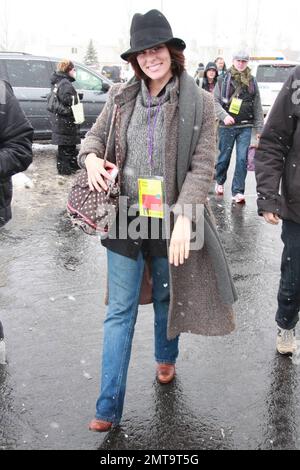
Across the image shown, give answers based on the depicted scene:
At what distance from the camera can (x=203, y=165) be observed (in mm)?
2465

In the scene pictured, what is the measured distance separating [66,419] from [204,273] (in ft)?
3.59

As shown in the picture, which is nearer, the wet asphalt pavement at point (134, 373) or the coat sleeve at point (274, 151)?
the wet asphalt pavement at point (134, 373)

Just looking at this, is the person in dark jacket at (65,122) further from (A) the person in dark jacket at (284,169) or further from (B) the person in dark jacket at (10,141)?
(A) the person in dark jacket at (284,169)

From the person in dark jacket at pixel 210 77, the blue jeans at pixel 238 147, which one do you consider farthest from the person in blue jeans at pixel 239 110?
the person in dark jacket at pixel 210 77

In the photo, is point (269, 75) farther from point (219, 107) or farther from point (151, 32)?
point (151, 32)

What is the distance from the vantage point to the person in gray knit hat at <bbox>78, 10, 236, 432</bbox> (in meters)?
2.43

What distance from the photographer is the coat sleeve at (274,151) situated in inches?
115

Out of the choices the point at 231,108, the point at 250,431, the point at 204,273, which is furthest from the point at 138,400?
the point at 231,108

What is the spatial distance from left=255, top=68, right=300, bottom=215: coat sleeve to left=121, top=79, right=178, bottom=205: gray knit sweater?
30.0 inches

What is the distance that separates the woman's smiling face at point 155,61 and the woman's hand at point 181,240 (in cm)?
71

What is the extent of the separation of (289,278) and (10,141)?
188 cm

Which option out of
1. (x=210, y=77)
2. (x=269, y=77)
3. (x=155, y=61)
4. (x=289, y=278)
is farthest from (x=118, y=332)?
(x=269, y=77)

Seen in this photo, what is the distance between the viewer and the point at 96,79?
11547 millimetres

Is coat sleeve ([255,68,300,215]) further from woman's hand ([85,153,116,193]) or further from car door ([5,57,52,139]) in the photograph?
car door ([5,57,52,139])
